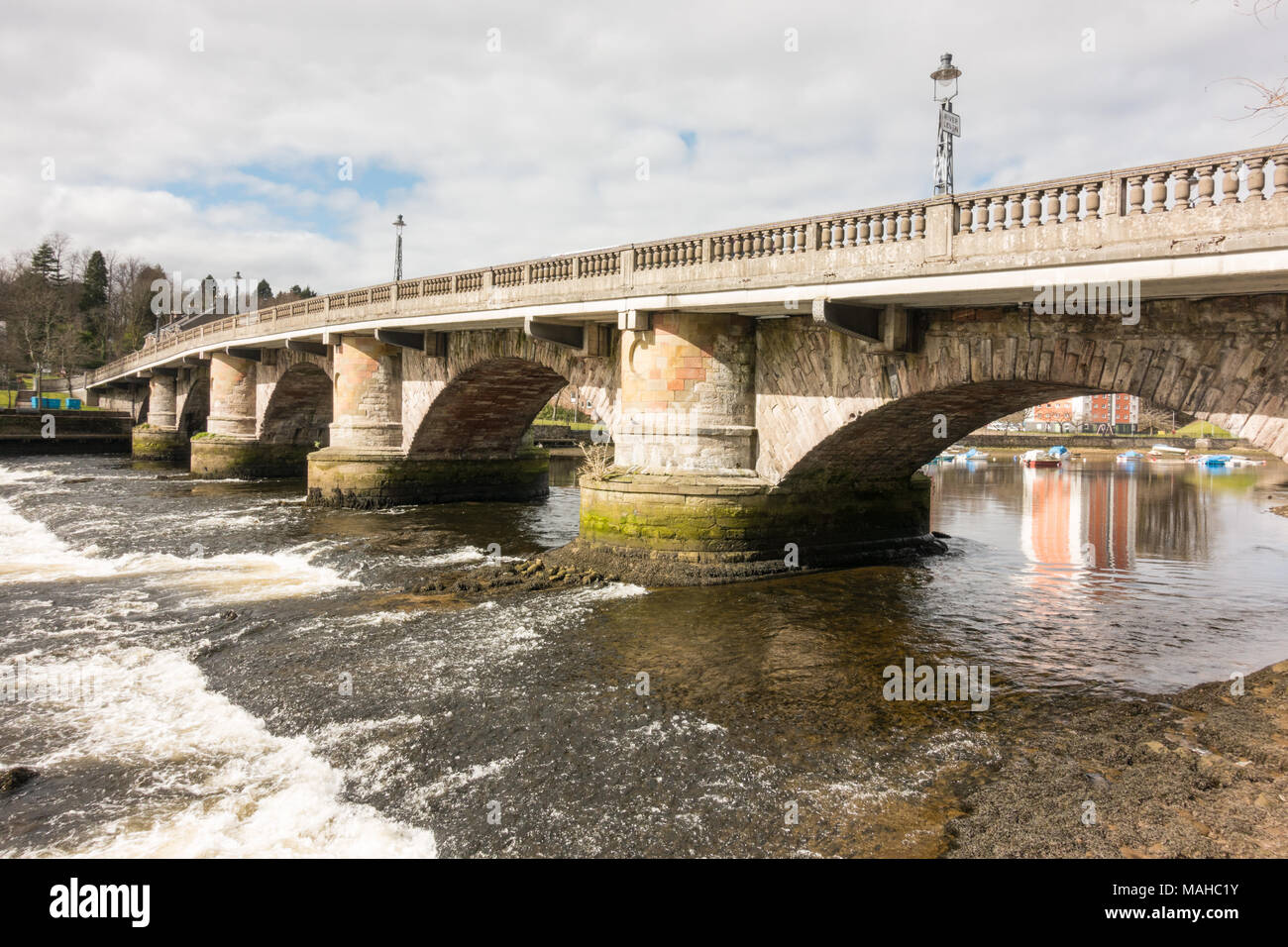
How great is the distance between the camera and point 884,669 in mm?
9289

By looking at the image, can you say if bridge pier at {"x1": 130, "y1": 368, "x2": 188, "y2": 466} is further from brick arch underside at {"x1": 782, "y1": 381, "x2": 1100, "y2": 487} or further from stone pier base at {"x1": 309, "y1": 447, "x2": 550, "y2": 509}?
brick arch underside at {"x1": 782, "y1": 381, "x2": 1100, "y2": 487}

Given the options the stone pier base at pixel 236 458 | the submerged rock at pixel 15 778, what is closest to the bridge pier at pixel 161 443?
the stone pier base at pixel 236 458

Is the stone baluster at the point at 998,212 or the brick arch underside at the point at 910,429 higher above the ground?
the stone baluster at the point at 998,212

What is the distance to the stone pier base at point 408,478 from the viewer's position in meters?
24.0

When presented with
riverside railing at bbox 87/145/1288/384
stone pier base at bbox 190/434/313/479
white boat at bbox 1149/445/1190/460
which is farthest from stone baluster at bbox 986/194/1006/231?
white boat at bbox 1149/445/1190/460

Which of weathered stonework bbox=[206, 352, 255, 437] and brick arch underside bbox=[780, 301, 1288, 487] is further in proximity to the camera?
weathered stonework bbox=[206, 352, 255, 437]

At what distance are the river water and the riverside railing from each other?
5221mm

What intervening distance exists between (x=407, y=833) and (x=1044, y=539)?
19222 millimetres

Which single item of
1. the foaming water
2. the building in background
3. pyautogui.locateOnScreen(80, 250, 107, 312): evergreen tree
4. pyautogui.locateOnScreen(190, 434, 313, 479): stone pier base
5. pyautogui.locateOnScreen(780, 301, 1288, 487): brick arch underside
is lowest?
the foaming water

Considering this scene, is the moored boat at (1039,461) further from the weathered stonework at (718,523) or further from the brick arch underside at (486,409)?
the weathered stonework at (718,523)

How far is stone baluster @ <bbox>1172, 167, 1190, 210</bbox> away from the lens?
8.52 metres

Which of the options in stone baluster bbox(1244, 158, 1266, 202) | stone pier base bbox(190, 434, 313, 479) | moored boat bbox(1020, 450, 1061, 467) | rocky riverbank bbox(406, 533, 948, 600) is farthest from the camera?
moored boat bbox(1020, 450, 1061, 467)

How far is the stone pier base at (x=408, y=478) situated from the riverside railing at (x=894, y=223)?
543cm
